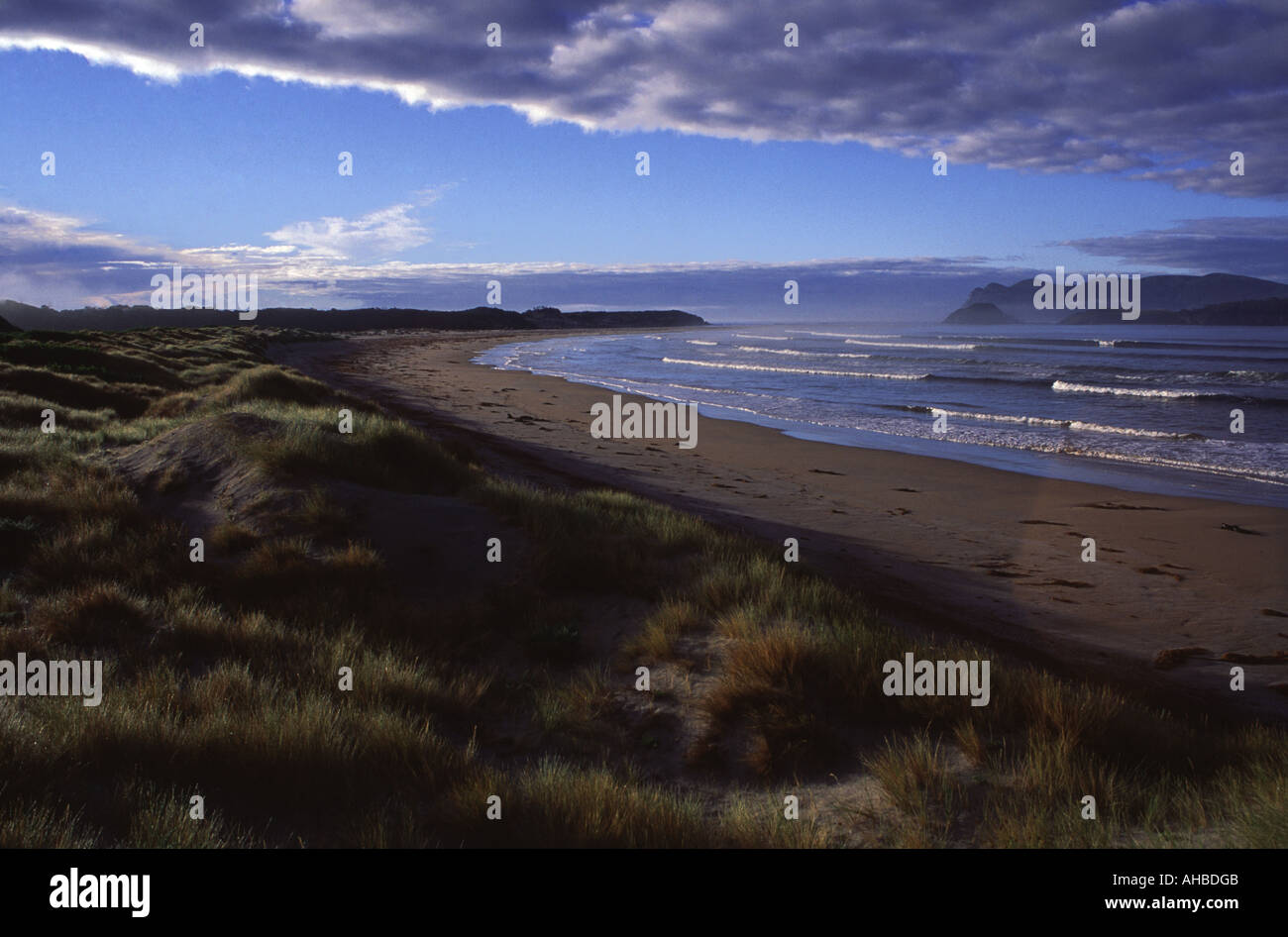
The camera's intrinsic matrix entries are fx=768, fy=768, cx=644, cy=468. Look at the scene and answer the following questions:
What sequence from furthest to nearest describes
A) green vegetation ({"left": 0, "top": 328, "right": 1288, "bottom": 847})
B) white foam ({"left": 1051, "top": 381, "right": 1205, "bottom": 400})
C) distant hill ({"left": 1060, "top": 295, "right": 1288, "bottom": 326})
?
distant hill ({"left": 1060, "top": 295, "right": 1288, "bottom": 326}), white foam ({"left": 1051, "top": 381, "right": 1205, "bottom": 400}), green vegetation ({"left": 0, "top": 328, "right": 1288, "bottom": 847})

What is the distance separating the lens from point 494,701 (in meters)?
5.41

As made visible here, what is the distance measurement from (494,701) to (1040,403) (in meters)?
25.9

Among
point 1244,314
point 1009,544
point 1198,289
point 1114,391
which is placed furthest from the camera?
point 1198,289

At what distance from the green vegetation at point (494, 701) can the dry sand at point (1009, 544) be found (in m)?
1.30

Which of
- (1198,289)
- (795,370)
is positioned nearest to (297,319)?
(795,370)

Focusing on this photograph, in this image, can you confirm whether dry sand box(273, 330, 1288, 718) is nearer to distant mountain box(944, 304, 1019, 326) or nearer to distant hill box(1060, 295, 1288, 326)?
distant hill box(1060, 295, 1288, 326)

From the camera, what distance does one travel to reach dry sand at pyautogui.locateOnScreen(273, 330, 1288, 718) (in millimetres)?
6789

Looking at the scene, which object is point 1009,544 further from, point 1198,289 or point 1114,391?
point 1198,289

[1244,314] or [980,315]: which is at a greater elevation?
[980,315]

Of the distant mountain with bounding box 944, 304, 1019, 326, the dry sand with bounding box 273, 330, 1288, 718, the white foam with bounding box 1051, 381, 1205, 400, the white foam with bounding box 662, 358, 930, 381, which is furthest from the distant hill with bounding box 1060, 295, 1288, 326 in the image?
the dry sand with bounding box 273, 330, 1288, 718

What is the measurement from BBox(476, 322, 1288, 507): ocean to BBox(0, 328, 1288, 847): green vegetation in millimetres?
10963

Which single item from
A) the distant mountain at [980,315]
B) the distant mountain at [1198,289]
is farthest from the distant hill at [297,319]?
the distant mountain at [1198,289]

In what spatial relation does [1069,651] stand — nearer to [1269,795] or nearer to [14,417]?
[1269,795]

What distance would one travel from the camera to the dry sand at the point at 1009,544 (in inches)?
267
